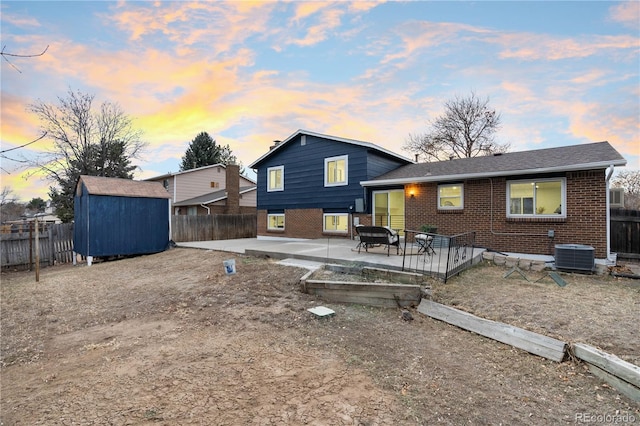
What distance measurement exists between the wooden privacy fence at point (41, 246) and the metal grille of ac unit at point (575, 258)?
18400 millimetres

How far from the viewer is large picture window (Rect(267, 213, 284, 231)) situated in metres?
17.3

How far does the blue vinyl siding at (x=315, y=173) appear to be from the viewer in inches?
547

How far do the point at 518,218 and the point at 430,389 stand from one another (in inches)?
336

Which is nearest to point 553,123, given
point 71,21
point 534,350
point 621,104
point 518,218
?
point 621,104

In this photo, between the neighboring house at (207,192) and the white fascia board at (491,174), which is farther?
the neighboring house at (207,192)

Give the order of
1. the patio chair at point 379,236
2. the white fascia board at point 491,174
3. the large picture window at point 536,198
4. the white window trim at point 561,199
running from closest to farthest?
the white fascia board at point 491,174
the patio chair at point 379,236
the white window trim at point 561,199
the large picture window at point 536,198

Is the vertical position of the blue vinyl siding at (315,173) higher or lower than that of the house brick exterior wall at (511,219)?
higher

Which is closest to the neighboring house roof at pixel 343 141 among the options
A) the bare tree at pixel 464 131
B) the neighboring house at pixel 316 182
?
the neighboring house at pixel 316 182

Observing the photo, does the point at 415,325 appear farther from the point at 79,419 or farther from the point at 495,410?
the point at 79,419

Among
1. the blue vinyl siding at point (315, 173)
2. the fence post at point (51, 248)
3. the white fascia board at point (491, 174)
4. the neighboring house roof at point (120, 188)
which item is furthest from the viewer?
the blue vinyl siding at point (315, 173)

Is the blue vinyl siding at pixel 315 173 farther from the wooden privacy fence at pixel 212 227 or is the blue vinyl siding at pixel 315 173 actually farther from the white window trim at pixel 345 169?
the wooden privacy fence at pixel 212 227

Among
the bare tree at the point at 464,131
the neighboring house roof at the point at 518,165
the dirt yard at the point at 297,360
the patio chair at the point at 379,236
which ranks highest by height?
the bare tree at the point at 464,131

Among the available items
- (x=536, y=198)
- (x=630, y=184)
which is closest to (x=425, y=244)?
(x=536, y=198)

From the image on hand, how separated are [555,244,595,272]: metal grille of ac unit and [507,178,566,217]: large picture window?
1.49 meters
